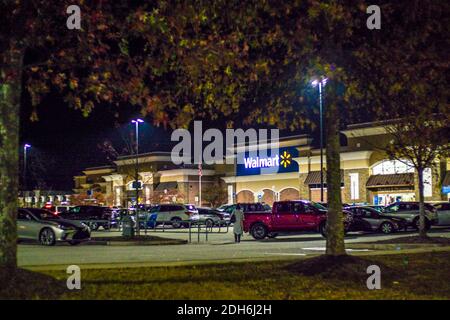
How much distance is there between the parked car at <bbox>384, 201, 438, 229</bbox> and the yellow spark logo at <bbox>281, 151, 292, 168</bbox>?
31.9m

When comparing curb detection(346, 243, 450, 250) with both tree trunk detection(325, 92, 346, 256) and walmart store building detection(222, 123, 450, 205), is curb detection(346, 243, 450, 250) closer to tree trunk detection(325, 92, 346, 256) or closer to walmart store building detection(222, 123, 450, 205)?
tree trunk detection(325, 92, 346, 256)

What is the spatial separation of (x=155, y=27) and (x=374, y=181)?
50239 millimetres

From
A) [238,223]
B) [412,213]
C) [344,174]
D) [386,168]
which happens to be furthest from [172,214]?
[386,168]

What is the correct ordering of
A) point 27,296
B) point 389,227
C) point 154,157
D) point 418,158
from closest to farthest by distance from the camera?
point 27,296 → point 418,158 → point 389,227 → point 154,157

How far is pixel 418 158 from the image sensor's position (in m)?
24.5

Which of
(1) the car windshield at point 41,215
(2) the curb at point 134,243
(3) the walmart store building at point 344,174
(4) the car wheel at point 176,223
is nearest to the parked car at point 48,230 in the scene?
(1) the car windshield at point 41,215

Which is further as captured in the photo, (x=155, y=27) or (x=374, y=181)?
(x=374, y=181)

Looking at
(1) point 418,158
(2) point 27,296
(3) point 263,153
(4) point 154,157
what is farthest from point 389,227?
(4) point 154,157

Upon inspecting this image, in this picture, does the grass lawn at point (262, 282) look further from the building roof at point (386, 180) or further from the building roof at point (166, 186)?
the building roof at point (166, 186)

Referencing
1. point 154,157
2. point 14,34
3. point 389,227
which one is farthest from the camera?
point 154,157

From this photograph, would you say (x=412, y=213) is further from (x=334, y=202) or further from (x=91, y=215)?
(x=334, y=202)

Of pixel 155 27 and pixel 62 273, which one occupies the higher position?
pixel 155 27

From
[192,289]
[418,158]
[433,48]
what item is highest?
[433,48]

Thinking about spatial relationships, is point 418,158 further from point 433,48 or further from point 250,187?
point 250,187
